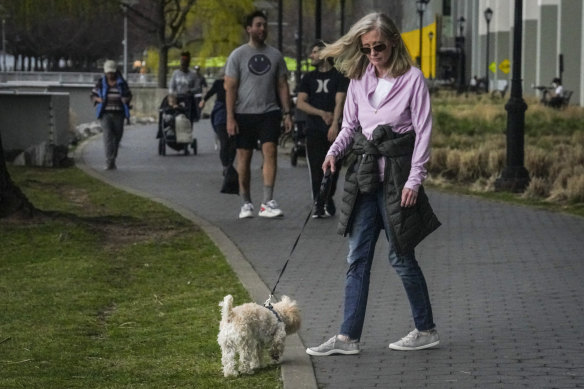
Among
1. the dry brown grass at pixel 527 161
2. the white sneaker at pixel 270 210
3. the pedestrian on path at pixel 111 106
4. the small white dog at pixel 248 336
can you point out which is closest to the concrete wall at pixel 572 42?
the dry brown grass at pixel 527 161

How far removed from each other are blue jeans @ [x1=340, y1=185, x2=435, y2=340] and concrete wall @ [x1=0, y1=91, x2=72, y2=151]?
17.0 meters

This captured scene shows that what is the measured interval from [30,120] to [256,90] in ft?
36.9

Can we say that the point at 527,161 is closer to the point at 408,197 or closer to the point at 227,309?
the point at 408,197

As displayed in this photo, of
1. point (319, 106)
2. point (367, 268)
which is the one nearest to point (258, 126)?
point (319, 106)

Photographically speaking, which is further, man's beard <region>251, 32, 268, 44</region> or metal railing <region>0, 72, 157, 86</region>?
metal railing <region>0, 72, 157, 86</region>

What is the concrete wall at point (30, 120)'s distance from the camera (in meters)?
23.9

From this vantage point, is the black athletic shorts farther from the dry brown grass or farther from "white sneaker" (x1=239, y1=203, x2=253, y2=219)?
the dry brown grass

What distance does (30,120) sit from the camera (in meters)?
24.1

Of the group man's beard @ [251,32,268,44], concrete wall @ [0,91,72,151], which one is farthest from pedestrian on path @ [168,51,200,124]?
man's beard @ [251,32,268,44]

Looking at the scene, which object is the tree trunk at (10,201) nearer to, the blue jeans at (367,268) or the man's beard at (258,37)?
the man's beard at (258,37)

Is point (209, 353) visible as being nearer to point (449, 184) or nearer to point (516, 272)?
point (516, 272)

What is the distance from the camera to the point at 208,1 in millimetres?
58500

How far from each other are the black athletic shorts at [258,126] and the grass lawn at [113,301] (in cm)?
104

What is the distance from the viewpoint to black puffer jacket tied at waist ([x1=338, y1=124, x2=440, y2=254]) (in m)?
7.17
